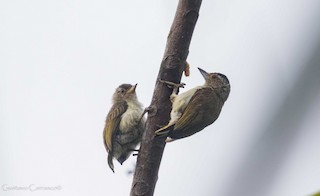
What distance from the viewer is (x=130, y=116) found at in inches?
192

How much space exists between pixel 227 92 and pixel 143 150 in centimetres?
280

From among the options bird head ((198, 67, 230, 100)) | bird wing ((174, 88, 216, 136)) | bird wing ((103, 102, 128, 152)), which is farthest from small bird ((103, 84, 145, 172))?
bird head ((198, 67, 230, 100))

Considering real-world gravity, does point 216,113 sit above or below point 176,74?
below

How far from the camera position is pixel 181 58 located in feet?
8.33

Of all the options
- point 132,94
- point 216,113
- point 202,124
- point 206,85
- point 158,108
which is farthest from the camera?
point 132,94

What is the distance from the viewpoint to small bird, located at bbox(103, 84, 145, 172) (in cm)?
453

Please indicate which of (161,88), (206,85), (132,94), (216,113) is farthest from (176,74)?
(132,94)

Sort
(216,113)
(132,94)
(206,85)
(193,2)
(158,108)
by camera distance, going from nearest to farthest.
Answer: (193,2) → (158,108) → (216,113) → (206,85) → (132,94)

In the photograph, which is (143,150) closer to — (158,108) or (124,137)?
(158,108)

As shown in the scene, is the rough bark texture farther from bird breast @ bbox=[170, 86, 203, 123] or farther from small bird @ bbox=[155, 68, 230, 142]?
bird breast @ bbox=[170, 86, 203, 123]

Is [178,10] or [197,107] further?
[197,107]

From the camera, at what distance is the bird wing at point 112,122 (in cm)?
461

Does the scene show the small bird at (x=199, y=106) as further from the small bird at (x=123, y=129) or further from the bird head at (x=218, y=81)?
the small bird at (x=123, y=129)

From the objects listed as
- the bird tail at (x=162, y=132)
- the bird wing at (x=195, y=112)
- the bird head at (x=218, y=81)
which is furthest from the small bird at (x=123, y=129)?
the bird tail at (x=162, y=132)
